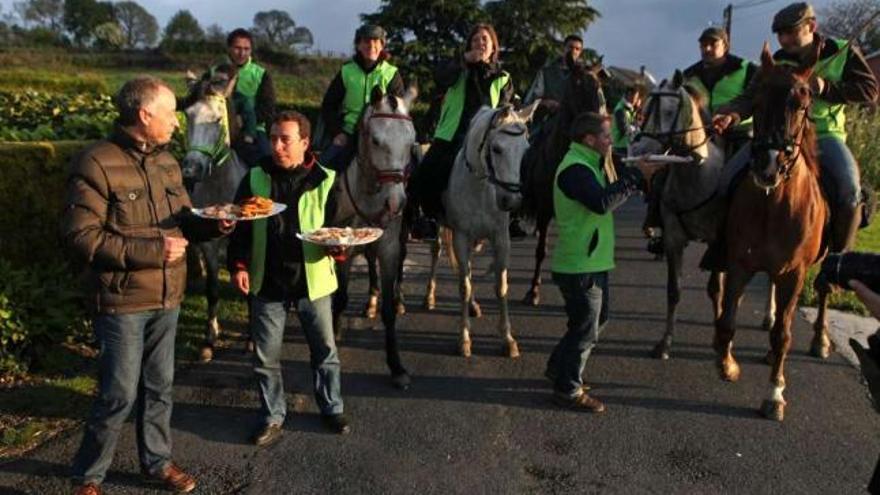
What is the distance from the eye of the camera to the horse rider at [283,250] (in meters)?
4.01

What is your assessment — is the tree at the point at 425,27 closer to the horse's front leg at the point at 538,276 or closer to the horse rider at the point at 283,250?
the horse's front leg at the point at 538,276

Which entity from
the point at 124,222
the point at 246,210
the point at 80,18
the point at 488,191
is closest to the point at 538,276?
the point at 488,191

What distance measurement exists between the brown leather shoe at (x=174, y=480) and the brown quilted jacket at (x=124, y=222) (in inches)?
40.4

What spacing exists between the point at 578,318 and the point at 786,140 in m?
1.81

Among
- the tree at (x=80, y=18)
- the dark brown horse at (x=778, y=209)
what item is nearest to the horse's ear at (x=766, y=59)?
the dark brown horse at (x=778, y=209)

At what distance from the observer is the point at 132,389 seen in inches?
134

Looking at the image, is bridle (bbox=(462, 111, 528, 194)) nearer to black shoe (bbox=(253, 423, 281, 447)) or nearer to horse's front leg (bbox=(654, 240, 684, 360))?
horse's front leg (bbox=(654, 240, 684, 360))

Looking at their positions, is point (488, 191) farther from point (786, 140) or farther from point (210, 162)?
point (210, 162)

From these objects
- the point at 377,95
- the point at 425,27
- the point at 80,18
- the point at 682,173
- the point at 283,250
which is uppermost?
the point at 80,18

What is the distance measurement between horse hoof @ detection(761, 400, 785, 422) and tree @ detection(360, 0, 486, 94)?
29.8 meters

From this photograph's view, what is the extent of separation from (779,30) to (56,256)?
6.62m

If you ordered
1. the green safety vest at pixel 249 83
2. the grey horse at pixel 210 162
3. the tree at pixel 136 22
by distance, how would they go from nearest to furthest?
the grey horse at pixel 210 162 → the green safety vest at pixel 249 83 → the tree at pixel 136 22

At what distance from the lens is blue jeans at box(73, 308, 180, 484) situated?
333cm

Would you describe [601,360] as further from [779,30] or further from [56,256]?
[56,256]
